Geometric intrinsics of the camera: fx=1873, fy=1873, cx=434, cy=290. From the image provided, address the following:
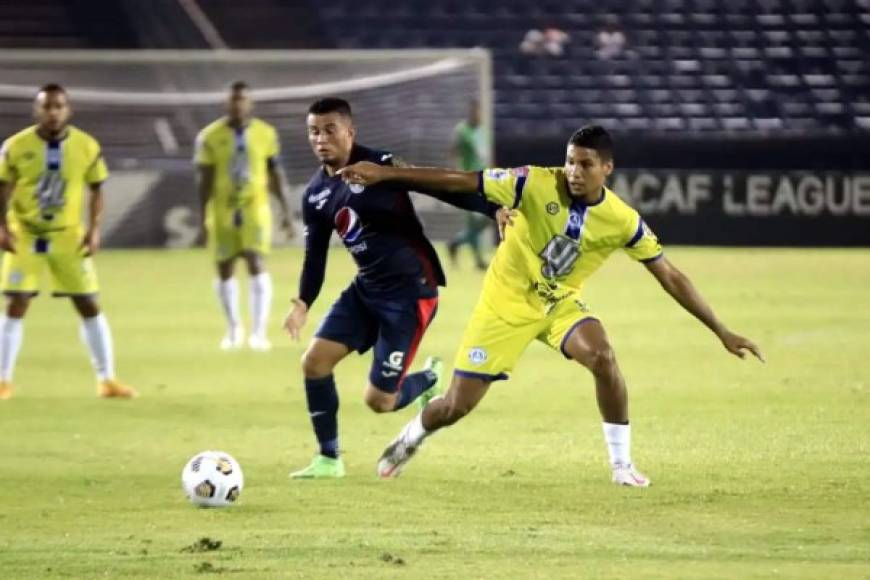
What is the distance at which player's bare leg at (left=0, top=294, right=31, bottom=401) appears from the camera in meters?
12.7

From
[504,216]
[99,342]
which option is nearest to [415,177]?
[504,216]

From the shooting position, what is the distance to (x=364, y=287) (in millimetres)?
9211

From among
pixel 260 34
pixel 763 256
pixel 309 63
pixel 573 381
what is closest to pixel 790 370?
pixel 573 381

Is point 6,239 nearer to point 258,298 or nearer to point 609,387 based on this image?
point 258,298

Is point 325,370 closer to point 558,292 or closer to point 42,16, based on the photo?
point 558,292

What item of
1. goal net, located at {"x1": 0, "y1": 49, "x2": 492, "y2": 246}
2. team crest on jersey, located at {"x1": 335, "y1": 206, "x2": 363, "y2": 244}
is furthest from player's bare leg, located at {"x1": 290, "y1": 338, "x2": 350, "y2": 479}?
goal net, located at {"x1": 0, "y1": 49, "x2": 492, "y2": 246}

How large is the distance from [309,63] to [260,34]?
5.26 metres

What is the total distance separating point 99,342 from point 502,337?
Answer: 4845 mm

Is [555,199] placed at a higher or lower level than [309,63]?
higher

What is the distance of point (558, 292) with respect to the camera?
28.8 ft

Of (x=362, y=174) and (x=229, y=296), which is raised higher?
(x=362, y=174)

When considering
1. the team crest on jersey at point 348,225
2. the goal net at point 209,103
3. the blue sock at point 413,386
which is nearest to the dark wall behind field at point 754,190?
the goal net at point 209,103

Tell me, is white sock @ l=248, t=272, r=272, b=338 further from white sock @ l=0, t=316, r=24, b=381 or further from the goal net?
the goal net

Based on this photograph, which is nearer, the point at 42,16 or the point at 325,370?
the point at 325,370
